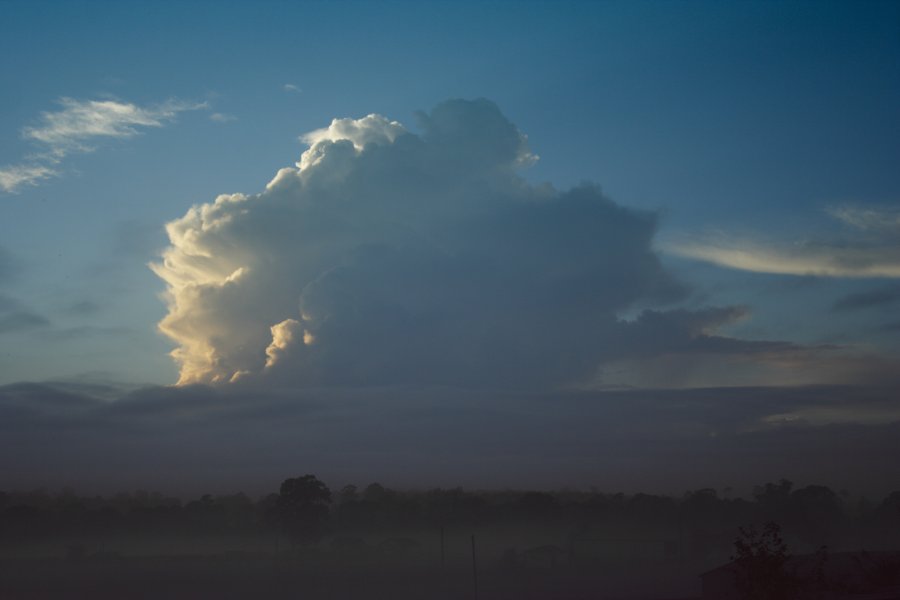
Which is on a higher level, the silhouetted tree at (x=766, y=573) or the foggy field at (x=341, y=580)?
the silhouetted tree at (x=766, y=573)

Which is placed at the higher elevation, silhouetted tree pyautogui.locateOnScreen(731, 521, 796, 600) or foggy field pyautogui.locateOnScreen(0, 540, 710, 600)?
silhouetted tree pyautogui.locateOnScreen(731, 521, 796, 600)

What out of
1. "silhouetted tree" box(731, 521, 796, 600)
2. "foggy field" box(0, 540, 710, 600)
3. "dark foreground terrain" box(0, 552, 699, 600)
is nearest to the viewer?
"silhouetted tree" box(731, 521, 796, 600)

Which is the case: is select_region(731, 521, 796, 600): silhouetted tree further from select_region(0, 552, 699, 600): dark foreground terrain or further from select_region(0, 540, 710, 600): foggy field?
select_region(0, 540, 710, 600): foggy field

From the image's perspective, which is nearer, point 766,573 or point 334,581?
point 766,573

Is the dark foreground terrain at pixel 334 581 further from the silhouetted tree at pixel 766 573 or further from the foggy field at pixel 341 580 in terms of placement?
the silhouetted tree at pixel 766 573

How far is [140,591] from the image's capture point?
140 m

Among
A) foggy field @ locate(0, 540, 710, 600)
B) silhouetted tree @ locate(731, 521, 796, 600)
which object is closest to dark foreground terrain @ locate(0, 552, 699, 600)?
foggy field @ locate(0, 540, 710, 600)

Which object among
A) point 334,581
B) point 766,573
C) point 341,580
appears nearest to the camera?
point 766,573

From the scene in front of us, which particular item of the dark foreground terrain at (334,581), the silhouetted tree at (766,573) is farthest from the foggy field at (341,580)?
the silhouetted tree at (766,573)

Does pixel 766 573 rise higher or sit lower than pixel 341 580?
higher

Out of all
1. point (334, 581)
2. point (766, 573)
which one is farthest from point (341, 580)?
point (766, 573)

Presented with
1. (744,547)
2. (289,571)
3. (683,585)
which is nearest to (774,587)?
(744,547)

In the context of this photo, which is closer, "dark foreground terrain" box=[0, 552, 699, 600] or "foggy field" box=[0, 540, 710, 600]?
"dark foreground terrain" box=[0, 552, 699, 600]

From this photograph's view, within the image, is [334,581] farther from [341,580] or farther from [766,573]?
[766,573]
